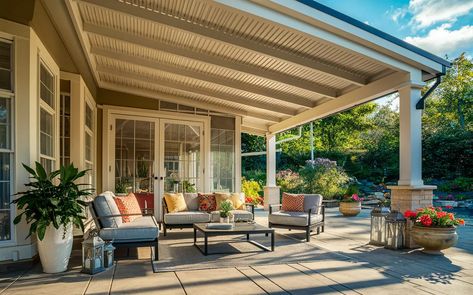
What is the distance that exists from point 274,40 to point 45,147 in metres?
3.63

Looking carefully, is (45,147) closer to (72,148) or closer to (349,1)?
(72,148)

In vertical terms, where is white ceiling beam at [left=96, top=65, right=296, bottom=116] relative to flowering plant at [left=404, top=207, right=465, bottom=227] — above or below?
above

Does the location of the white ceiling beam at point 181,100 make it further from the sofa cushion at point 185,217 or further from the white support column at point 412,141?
the white support column at point 412,141

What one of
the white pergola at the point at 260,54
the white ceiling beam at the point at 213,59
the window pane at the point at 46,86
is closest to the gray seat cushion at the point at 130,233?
the window pane at the point at 46,86

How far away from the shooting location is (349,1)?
10484mm

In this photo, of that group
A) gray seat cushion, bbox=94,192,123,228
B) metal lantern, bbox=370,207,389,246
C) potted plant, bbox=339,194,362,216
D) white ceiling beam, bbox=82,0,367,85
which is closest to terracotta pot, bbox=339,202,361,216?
potted plant, bbox=339,194,362,216

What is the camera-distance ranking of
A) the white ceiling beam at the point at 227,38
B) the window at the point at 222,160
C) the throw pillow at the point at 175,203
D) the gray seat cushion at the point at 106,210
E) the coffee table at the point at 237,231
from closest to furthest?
the white ceiling beam at the point at 227,38
the gray seat cushion at the point at 106,210
the coffee table at the point at 237,231
the throw pillow at the point at 175,203
the window at the point at 222,160

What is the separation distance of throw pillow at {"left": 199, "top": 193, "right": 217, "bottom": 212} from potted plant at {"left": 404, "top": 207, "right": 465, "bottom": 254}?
12.0 feet

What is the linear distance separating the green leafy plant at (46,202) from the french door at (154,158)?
13.4 ft

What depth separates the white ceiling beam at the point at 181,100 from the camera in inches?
344

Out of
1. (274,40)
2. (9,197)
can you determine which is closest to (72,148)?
(9,197)

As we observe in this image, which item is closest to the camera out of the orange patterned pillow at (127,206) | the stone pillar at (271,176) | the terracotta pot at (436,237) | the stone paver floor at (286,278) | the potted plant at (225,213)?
the stone paver floor at (286,278)

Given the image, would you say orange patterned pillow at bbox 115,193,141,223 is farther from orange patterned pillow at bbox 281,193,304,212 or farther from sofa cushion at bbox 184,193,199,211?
orange patterned pillow at bbox 281,193,304,212

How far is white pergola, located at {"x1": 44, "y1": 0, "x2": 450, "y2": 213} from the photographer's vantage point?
473cm
